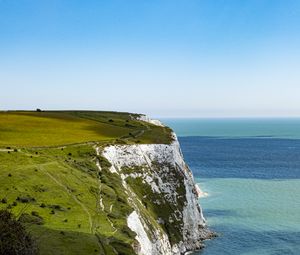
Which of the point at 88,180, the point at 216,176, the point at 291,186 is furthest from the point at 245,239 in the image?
the point at 216,176

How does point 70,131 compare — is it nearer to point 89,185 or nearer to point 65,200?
point 89,185

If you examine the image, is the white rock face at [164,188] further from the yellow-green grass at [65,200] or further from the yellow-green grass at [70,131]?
the yellow-green grass at [70,131]

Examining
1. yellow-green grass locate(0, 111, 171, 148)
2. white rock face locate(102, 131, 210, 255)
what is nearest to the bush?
white rock face locate(102, 131, 210, 255)

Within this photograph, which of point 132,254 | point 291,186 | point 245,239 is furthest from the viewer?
point 291,186

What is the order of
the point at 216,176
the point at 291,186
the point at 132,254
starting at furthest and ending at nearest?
the point at 216,176, the point at 291,186, the point at 132,254

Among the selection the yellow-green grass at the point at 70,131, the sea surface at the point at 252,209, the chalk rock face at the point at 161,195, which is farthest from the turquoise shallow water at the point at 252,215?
the yellow-green grass at the point at 70,131

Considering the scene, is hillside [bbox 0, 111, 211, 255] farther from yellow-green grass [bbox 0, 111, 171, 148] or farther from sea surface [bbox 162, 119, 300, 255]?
sea surface [bbox 162, 119, 300, 255]

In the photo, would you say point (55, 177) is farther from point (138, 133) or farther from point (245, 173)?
point (245, 173)
